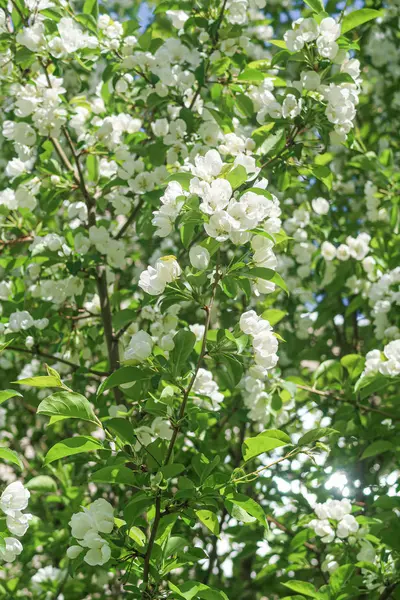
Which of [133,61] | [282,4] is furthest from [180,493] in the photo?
[282,4]

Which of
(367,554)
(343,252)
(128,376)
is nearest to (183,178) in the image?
(128,376)

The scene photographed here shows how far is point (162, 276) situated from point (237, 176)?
10.7 inches

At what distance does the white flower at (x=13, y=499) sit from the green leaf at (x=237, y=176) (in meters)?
0.80

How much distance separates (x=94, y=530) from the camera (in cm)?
158

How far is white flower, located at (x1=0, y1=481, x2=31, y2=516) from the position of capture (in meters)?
1.55

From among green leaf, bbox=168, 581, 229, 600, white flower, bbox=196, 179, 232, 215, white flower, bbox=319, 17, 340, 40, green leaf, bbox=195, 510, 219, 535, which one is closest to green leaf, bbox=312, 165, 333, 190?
white flower, bbox=319, 17, 340, 40

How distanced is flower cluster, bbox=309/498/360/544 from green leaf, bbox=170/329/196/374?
871mm

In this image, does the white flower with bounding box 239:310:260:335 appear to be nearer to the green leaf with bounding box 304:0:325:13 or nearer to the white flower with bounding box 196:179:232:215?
the white flower with bounding box 196:179:232:215

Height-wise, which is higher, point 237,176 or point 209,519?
point 237,176

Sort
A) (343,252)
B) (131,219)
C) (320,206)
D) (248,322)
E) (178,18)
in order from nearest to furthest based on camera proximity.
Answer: (248,322), (178,18), (131,219), (343,252), (320,206)

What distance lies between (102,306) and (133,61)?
0.85 meters

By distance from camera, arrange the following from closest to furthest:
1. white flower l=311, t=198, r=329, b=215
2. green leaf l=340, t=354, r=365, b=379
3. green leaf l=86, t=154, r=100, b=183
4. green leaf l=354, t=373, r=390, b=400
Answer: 1. green leaf l=354, t=373, r=390, b=400
2. green leaf l=340, t=354, r=365, b=379
3. green leaf l=86, t=154, r=100, b=183
4. white flower l=311, t=198, r=329, b=215

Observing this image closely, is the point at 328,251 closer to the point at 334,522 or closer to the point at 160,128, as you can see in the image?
the point at 160,128

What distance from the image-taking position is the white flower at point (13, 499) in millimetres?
1550
